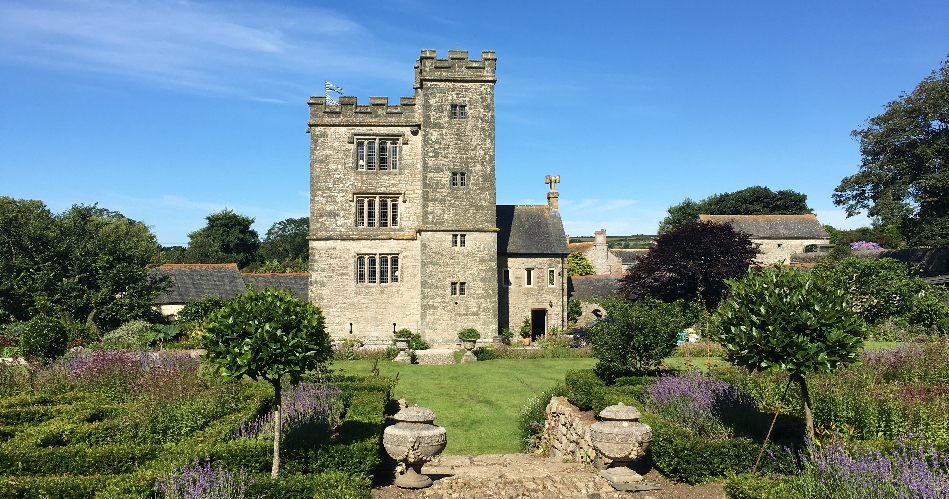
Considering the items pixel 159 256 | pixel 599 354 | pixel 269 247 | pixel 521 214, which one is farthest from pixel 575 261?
pixel 269 247

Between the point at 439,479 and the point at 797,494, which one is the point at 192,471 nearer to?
the point at 439,479

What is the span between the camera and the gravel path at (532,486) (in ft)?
29.9

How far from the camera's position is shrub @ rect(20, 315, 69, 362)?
57.1ft

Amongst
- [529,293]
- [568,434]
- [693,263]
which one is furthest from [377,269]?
[568,434]

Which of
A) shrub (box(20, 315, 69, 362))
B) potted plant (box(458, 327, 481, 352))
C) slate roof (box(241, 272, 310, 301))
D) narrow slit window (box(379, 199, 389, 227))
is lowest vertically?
potted plant (box(458, 327, 481, 352))

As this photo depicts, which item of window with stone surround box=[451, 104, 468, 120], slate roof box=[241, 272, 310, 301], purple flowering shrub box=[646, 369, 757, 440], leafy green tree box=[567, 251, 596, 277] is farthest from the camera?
leafy green tree box=[567, 251, 596, 277]

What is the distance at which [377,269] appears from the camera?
3142 centimetres

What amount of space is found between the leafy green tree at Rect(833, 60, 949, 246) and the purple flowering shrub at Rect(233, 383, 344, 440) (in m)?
32.6

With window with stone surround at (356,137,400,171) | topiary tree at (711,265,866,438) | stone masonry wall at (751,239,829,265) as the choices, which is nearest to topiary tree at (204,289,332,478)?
topiary tree at (711,265,866,438)

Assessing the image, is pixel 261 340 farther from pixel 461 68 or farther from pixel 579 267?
pixel 579 267

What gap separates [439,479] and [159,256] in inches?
1306

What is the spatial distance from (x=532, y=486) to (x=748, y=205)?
271 feet

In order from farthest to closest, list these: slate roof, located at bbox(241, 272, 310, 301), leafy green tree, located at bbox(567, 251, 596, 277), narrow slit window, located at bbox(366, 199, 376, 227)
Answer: leafy green tree, located at bbox(567, 251, 596, 277) < slate roof, located at bbox(241, 272, 310, 301) < narrow slit window, located at bbox(366, 199, 376, 227)

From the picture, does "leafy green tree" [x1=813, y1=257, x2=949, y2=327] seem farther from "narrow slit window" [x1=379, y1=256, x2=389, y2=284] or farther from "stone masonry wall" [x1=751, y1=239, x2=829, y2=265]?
"stone masonry wall" [x1=751, y1=239, x2=829, y2=265]
